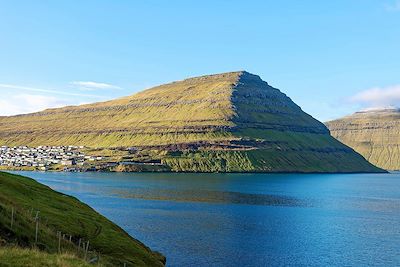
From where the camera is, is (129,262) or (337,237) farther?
(337,237)

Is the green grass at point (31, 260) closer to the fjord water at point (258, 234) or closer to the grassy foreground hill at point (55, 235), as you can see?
the grassy foreground hill at point (55, 235)

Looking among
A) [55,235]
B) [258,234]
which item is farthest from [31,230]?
[258,234]

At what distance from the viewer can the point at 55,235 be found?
213 ft

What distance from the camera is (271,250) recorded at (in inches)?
4712

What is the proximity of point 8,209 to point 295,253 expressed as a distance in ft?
265

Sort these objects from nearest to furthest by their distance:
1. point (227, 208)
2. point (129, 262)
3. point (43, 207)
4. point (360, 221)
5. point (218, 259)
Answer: point (129, 262), point (43, 207), point (218, 259), point (360, 221), point (227, 208)

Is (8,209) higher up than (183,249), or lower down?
higher up

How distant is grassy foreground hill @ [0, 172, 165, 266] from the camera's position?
1603 inches

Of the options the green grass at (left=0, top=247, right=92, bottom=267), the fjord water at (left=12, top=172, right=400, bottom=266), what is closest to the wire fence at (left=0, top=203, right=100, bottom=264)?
the green grass at (left=0, top=247, right=92, bottom=267)

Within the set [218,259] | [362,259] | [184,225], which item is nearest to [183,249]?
[218,259]

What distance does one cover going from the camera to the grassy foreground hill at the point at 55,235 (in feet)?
134

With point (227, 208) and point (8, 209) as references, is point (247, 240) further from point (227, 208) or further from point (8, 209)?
point (8, 209)

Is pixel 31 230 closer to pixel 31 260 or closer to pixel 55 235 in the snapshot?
pixel 55 235

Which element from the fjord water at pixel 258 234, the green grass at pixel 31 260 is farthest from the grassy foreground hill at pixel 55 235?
the fjord water at pixel 258 234
